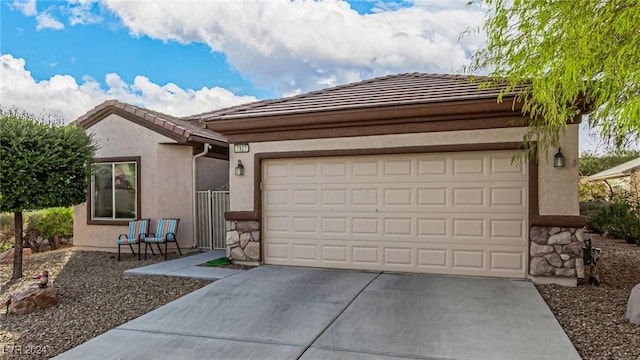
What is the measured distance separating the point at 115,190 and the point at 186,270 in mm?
4292

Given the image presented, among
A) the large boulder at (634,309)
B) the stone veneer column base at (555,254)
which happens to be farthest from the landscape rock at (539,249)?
the large boulder at (634,309)

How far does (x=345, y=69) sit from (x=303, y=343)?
1053 cm

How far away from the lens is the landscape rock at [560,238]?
250 inches

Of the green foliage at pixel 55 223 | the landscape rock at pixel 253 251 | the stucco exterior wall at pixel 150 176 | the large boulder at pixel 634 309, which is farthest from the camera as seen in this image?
the green foliage at pixel 55 223

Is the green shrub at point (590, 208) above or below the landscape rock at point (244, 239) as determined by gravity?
above

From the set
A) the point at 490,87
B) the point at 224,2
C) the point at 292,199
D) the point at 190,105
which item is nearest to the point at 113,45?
the point at 224,2

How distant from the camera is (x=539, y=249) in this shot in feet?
21.1

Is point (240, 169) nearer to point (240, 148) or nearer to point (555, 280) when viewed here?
point (240, 148)

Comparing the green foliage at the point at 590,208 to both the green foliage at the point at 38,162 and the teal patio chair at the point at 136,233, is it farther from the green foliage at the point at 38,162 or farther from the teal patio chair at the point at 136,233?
the green foliage at the point at 38,162

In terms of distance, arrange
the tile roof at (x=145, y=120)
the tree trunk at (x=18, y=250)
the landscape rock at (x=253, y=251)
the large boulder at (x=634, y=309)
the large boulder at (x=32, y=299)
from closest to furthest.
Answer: the large boulder at (x=634, y=309)
the large boulder at (x=32, y=299)
the tree trunk at (x=18, y=250)
the landscape rock at (x=253, y=251)
the tile roof at (x=145, y=120)

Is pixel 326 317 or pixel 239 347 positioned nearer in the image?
pixel 239 347

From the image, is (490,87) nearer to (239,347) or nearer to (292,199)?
(292,199)

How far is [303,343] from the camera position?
4.11 meters

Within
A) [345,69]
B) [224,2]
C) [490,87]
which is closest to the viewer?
[490,87]
